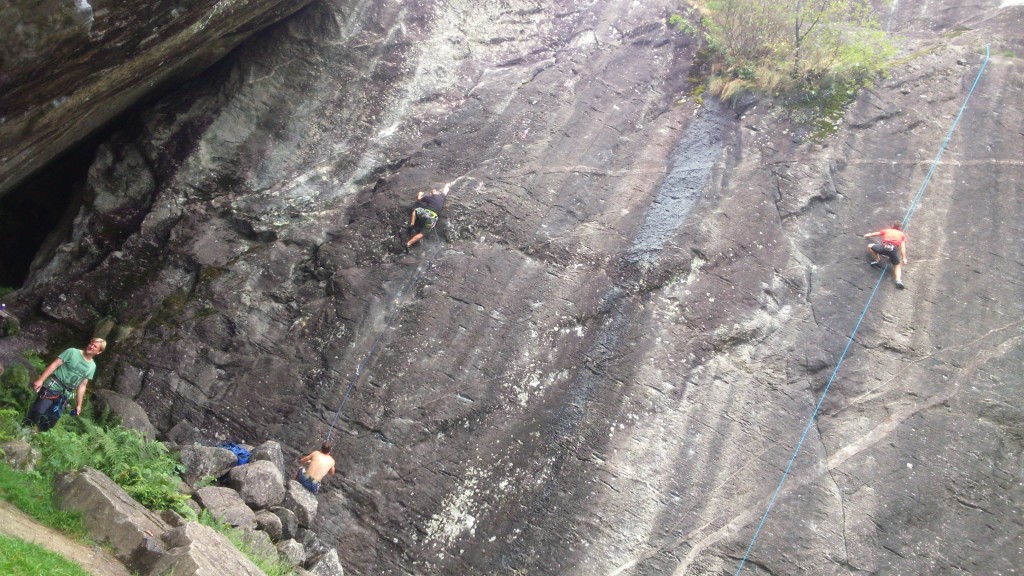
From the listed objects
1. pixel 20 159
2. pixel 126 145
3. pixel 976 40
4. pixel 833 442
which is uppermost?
pixel 20 159

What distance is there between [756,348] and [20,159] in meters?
12.3

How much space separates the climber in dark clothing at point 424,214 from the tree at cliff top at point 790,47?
7.01 m

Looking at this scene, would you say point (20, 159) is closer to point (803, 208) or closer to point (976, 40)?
point (803, 208)

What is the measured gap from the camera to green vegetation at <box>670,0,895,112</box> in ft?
48.7

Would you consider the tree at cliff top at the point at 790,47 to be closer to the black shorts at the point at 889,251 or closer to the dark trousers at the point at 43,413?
the black shorts at the point at 889,251

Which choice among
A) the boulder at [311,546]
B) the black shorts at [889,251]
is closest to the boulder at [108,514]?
the boulder at [311,546]

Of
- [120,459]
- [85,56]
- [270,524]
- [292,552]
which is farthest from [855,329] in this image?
[85,56]

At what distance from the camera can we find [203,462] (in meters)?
10.2

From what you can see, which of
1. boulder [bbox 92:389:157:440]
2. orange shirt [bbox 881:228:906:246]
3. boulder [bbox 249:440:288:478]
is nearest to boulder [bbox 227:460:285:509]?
boulder [bbox 249:440:288:478]

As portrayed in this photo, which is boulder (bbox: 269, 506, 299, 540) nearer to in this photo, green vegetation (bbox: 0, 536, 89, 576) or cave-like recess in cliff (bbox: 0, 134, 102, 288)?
green vegetation (bbox: 0, 536, 89, 576)

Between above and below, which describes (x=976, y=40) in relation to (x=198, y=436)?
above

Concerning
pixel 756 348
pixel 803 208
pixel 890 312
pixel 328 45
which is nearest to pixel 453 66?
pixel 328 45

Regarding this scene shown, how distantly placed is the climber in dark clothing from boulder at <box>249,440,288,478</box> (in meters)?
4.34

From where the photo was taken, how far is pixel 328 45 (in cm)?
1550
